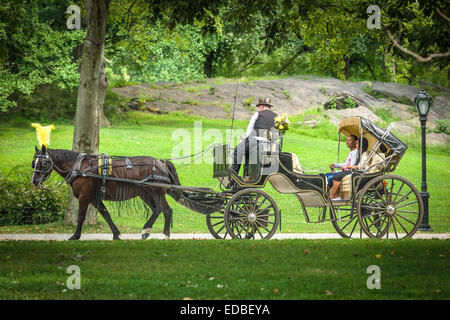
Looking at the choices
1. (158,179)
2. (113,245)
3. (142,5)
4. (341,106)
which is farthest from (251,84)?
(113,245)

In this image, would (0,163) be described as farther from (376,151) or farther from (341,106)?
(341,106)

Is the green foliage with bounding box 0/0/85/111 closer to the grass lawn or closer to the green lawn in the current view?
the green lawn

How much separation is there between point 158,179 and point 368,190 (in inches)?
175

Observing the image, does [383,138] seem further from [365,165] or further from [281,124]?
[281,124]

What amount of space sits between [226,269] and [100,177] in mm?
4106

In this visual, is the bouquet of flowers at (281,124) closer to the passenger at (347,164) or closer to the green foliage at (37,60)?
the passenger at (347,164)

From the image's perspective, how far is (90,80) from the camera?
14125 mm

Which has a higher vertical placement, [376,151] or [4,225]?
[376,151]

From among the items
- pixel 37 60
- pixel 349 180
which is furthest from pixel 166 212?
pixel 37 60

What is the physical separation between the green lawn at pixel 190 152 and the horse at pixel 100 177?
358 centimetres

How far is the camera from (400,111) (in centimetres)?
3036

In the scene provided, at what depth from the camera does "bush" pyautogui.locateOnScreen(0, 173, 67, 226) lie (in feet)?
50.5

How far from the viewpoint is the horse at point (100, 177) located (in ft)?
36.7

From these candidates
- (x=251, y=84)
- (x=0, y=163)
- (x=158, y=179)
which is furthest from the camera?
(x=251, y=84)
